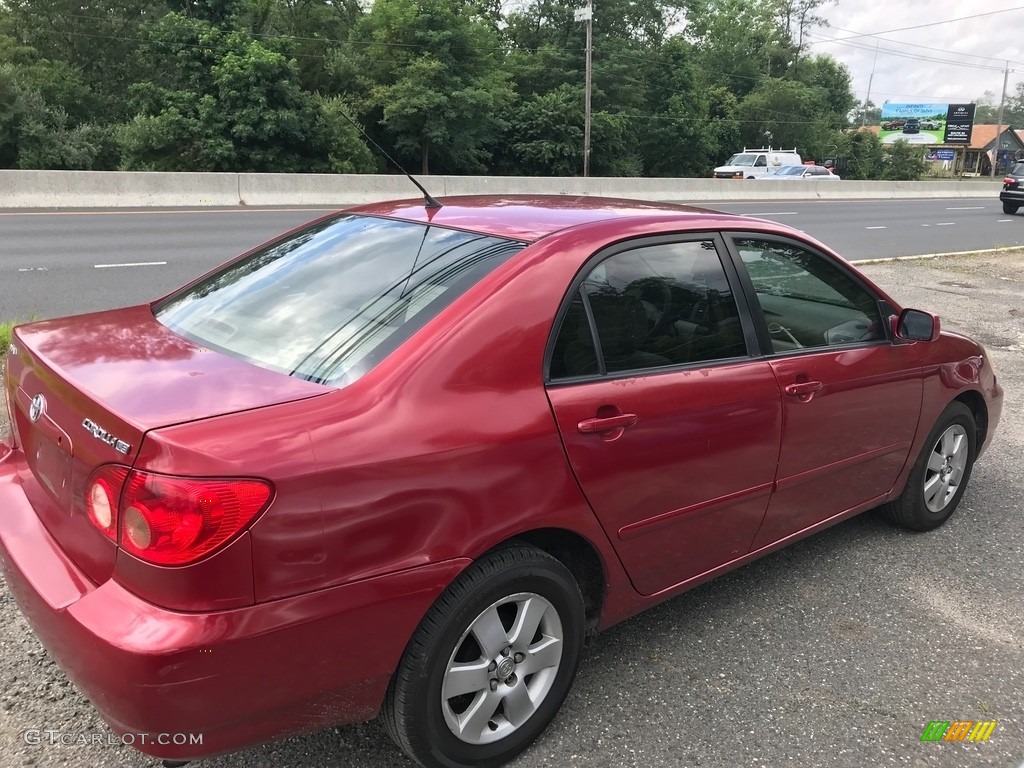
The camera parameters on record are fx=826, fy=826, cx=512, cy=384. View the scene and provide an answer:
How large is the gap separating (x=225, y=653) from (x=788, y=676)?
6.65 ft

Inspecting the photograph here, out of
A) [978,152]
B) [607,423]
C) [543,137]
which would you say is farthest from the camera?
[978,152]

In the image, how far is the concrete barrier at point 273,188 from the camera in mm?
17438

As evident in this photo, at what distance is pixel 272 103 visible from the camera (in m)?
29.6

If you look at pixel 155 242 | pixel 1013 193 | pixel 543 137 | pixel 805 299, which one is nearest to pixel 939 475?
pixel 805 299

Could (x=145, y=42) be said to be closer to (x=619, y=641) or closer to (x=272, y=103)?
(x=272, y=103)

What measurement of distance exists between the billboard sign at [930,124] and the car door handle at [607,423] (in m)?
91.4

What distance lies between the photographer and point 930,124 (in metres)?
85.9

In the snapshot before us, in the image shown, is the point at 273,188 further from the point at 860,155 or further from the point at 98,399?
the point at 860,155

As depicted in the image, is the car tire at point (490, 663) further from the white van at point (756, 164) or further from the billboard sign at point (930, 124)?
the billboard sign at point (930, 124)

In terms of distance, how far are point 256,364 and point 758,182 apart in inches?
1236

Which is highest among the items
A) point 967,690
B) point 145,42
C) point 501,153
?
point 145,42

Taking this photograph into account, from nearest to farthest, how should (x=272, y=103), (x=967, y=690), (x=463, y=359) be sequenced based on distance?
(x=463, y=359), (x=967, y=690), (x=272, y=103)

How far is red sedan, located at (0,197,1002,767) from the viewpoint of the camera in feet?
6.22

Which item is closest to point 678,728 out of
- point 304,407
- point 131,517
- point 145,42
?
point 304,407
